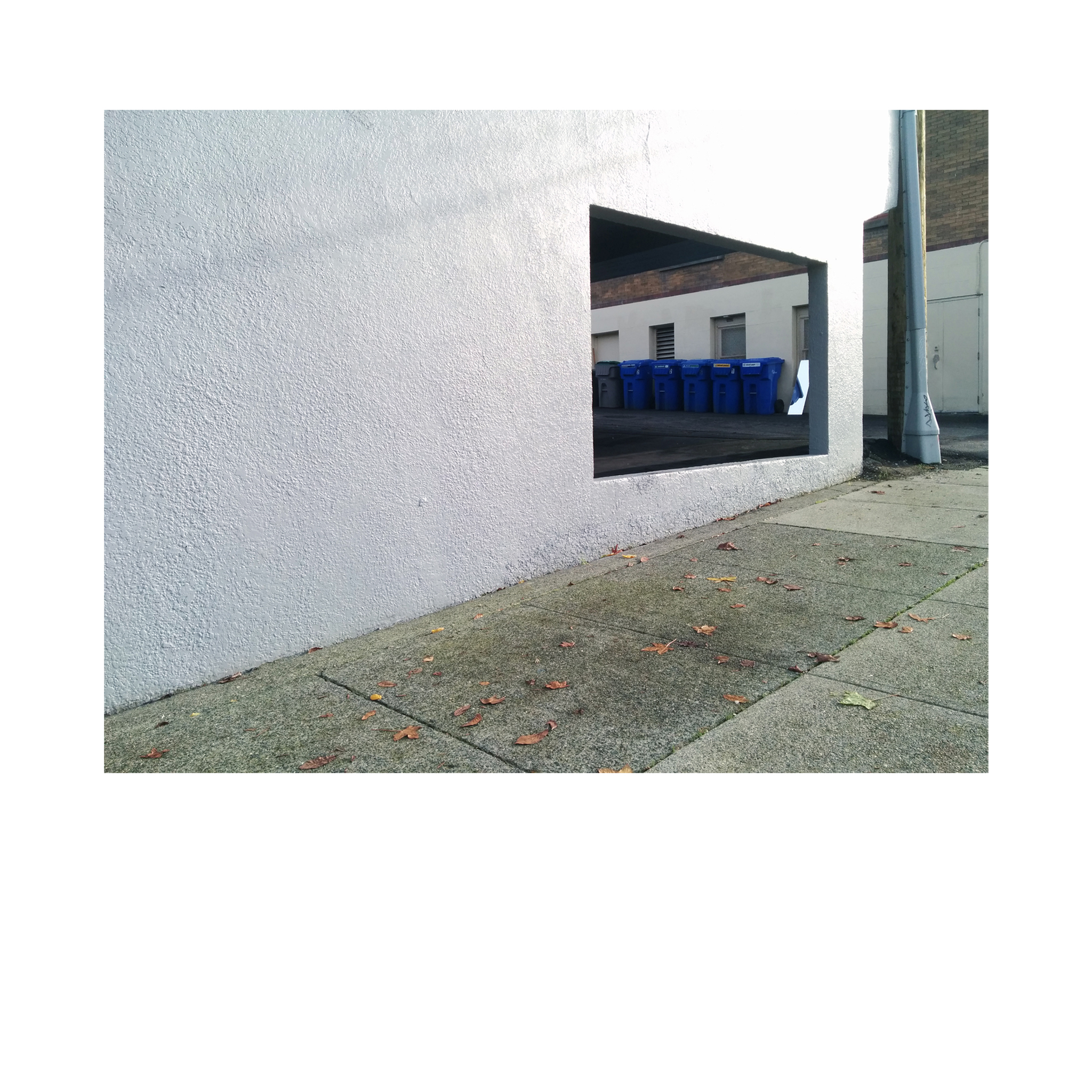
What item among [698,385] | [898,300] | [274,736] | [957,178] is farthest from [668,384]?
[274,736]

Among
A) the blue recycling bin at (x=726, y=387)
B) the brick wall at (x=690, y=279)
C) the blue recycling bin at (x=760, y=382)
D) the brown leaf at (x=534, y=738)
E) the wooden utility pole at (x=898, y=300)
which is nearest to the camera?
the brown leaf at (x=534, y=738)

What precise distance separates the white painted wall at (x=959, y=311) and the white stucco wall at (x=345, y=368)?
1363cm

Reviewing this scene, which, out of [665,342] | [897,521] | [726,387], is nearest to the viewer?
[897,521]

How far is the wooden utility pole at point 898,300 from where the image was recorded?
10516 millimetres

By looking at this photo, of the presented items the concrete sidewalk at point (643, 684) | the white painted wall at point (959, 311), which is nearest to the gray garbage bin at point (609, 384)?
the white painted wall at point (959, 311)

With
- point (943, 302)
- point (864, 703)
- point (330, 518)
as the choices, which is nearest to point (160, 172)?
point (330, 518)

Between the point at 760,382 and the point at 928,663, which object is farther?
the point at 760,382

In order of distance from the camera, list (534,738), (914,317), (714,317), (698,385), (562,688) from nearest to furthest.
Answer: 1. (534,738)
2. (562,688)
3. (914,317)
4. (698,385)
5. (714,317)

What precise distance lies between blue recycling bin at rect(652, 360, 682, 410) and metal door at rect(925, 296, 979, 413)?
5.50m

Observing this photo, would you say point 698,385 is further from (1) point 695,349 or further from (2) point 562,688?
(2) point 562,688

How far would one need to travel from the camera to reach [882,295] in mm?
20031

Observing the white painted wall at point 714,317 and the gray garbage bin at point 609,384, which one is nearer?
the white painted wall at point 714,317

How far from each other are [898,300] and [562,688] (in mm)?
8422

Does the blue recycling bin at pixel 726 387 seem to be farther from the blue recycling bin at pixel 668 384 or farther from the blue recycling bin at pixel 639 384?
the blue recycling bin at pixel 639 384
